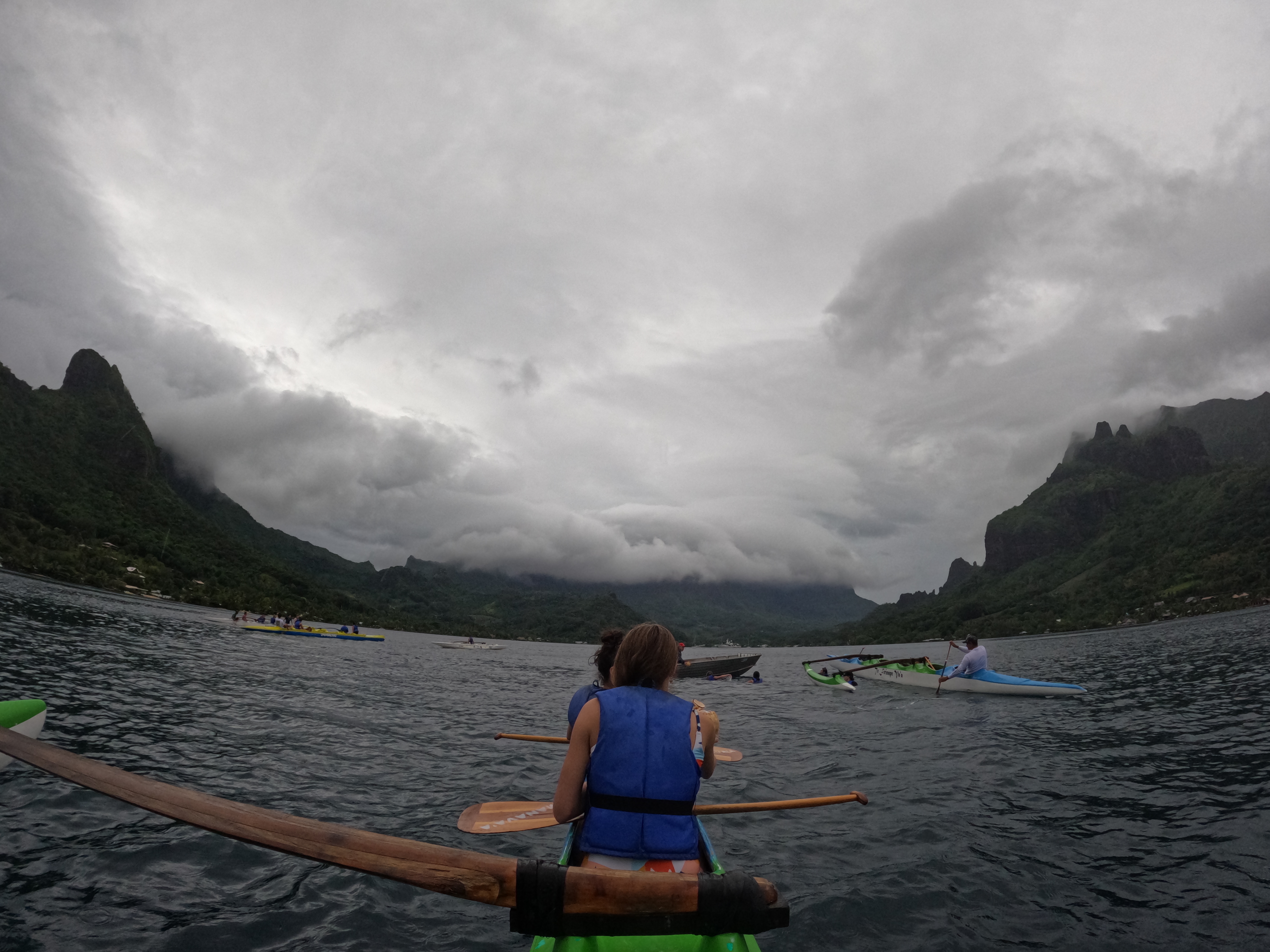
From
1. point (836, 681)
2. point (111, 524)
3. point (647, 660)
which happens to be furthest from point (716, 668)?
point (111, 524)

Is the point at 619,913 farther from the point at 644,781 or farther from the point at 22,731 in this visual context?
the point at 22,731

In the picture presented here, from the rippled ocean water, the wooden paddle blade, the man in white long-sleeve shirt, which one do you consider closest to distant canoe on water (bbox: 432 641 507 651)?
the rippled ocean water

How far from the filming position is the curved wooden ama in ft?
11.5

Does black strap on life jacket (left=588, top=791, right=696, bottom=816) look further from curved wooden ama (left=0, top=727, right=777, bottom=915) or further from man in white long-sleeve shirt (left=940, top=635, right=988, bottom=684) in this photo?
man in white long-sleeve shirt (left=940, top=635, right=988, bottom=684)

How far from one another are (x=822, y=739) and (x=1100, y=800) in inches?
382

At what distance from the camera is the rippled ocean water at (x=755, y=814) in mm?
7305

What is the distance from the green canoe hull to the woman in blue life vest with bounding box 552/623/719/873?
67 cm

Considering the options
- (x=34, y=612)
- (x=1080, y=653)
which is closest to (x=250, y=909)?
(x=34, y=612)

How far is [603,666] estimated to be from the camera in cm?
855

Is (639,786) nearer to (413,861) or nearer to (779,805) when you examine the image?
(413,861)

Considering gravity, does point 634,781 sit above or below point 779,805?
above

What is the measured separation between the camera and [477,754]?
17000 mm

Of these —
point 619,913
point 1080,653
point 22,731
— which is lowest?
point 1080,653

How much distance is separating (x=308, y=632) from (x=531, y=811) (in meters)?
74.6
